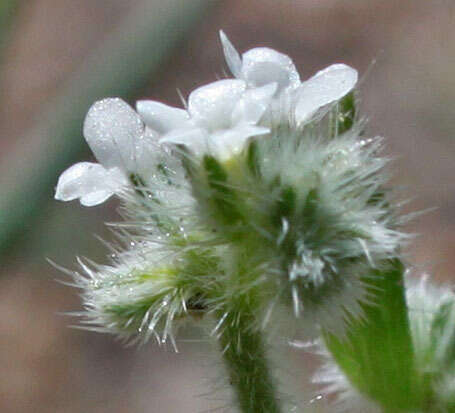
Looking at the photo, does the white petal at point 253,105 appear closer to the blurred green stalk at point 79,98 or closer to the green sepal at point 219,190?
the green sepal at point 219,190

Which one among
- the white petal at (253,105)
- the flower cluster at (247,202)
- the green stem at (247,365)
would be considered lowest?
the green stem at (247,365)

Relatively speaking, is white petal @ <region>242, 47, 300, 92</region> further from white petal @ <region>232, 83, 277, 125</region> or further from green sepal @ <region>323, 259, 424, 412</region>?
green sepal @ <region>323, 259, 424, 412</region>

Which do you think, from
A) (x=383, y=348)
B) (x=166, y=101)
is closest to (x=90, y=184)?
(x=383, y=348)

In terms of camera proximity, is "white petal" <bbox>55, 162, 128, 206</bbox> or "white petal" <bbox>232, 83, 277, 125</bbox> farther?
"white petal" <bbox>55, 162, 128, 206</bbox>

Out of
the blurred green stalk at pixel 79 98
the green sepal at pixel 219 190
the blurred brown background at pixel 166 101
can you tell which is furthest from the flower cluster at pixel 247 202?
the blurred brown background at pixel 166 101

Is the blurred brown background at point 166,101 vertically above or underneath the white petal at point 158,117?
underneath

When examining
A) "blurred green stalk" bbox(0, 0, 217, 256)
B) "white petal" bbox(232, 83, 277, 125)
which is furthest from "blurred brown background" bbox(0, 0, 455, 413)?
"white petal" bbox(232, 83, 277, 125)
